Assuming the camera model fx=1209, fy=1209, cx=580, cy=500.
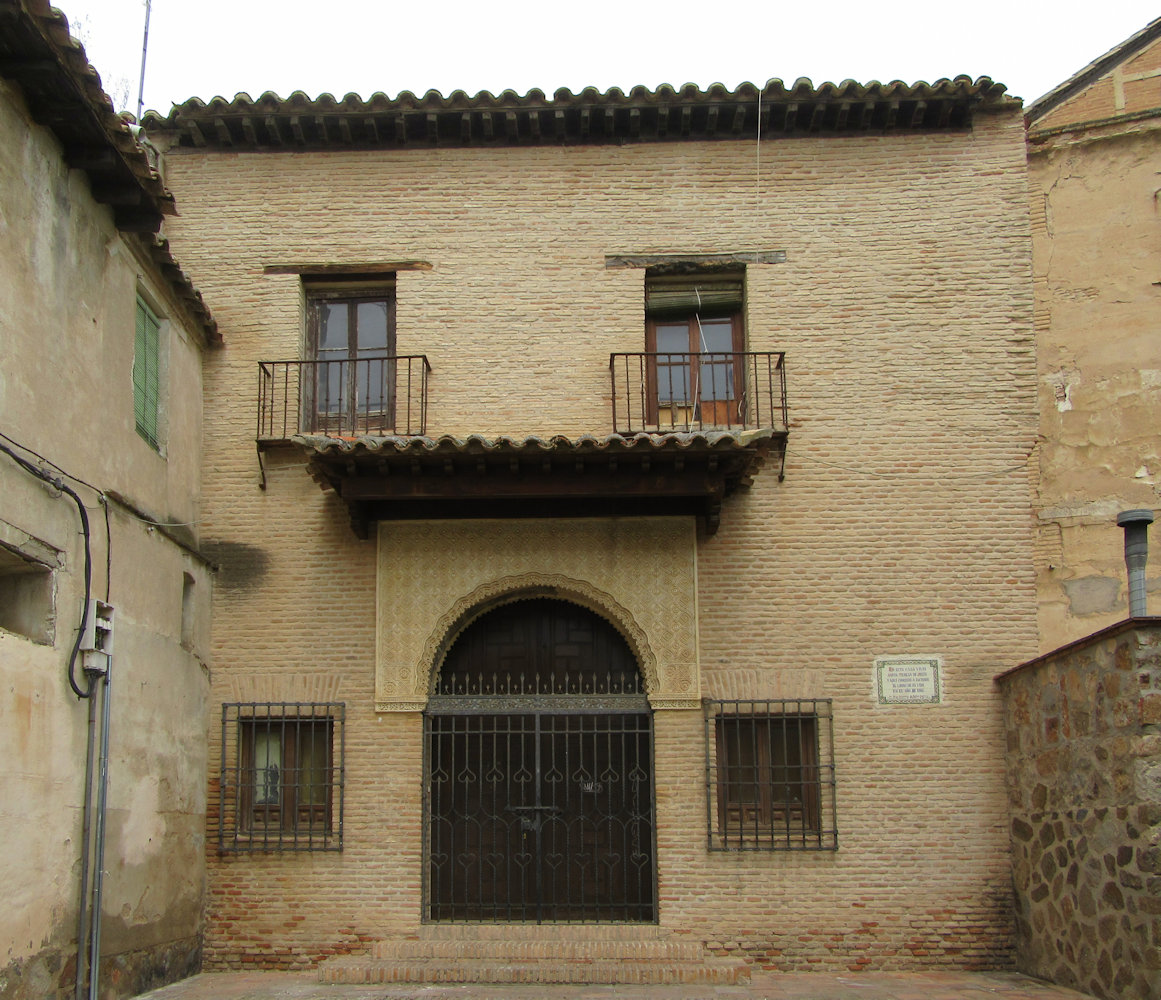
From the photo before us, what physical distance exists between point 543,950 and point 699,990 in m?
1.21

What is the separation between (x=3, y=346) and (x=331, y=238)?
4.20 meters

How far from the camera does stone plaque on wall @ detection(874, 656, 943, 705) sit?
9.62 m

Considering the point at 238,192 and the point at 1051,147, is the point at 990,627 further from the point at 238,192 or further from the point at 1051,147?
the point at 238,192

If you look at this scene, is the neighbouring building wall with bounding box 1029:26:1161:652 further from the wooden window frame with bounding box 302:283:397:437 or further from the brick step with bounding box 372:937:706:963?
the wooden window frame with bounding box 302:283:397:437

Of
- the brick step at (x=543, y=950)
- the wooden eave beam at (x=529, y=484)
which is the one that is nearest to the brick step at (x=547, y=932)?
the brick step at (x=543, y=950)

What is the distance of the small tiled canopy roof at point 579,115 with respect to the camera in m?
10.4

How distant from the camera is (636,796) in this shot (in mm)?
9555

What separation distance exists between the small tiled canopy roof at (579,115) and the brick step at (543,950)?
669cm

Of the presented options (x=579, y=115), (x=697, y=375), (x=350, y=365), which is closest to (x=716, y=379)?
(x=697, y=375)

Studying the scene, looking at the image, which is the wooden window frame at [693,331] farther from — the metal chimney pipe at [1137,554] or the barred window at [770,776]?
the metal chimney pipe at [1137,554]

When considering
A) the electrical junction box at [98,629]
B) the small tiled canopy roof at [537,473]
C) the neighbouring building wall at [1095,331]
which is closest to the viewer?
the electrical junction box at [98,629]

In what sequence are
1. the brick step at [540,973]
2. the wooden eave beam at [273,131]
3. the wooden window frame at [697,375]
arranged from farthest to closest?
1. the wooden eave beam at [273,131]
2. the wooden window frame at [697,375]
3. the brick step at [540,973]

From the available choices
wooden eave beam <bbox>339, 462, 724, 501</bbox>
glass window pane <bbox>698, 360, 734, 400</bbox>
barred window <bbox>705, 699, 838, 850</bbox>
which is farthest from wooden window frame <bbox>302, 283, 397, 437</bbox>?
barred window <bbox>705, 699, 838, 850</bbox>

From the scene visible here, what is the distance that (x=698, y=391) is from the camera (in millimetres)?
10086
